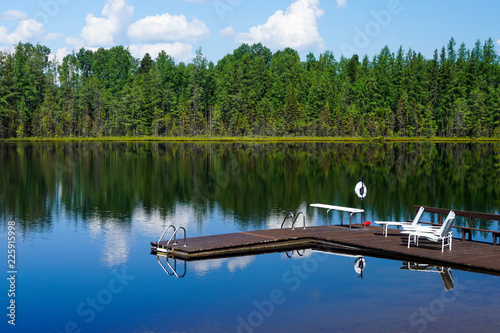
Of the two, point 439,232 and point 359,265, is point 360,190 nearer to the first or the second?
point 439,232

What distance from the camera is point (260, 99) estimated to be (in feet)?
509

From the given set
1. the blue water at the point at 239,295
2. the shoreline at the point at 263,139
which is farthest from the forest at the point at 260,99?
the blue water at the point at 239,295

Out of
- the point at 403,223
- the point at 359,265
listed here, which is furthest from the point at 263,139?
the point at 359,265

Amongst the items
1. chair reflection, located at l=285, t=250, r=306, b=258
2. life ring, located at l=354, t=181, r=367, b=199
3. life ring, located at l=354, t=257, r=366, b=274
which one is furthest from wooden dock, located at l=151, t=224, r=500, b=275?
life ring, located at l=354, t=181, r=367, b=199

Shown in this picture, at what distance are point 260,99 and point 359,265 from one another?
13589 centimetres

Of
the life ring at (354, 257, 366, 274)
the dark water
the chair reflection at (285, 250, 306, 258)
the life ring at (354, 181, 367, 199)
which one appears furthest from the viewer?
the life ring at (354, 181, 367, 199)

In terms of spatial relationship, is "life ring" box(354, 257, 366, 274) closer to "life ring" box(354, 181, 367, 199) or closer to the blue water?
the blue water

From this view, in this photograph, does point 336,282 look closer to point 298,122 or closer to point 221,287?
point 221,287

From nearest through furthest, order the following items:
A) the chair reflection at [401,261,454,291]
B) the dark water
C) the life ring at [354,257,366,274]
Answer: the dark water
the chair reflection at [401,261,454,291]
the life ring at [354,257,366,274]

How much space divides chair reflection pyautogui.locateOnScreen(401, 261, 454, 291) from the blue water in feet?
0.71

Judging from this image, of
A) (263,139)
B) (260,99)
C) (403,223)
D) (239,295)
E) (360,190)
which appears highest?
(260,99)

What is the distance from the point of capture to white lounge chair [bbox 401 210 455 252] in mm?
20250

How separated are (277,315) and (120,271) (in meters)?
6.90

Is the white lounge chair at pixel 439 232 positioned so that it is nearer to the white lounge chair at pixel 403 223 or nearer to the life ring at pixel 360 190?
the white lounge chair at pixel 403 223
